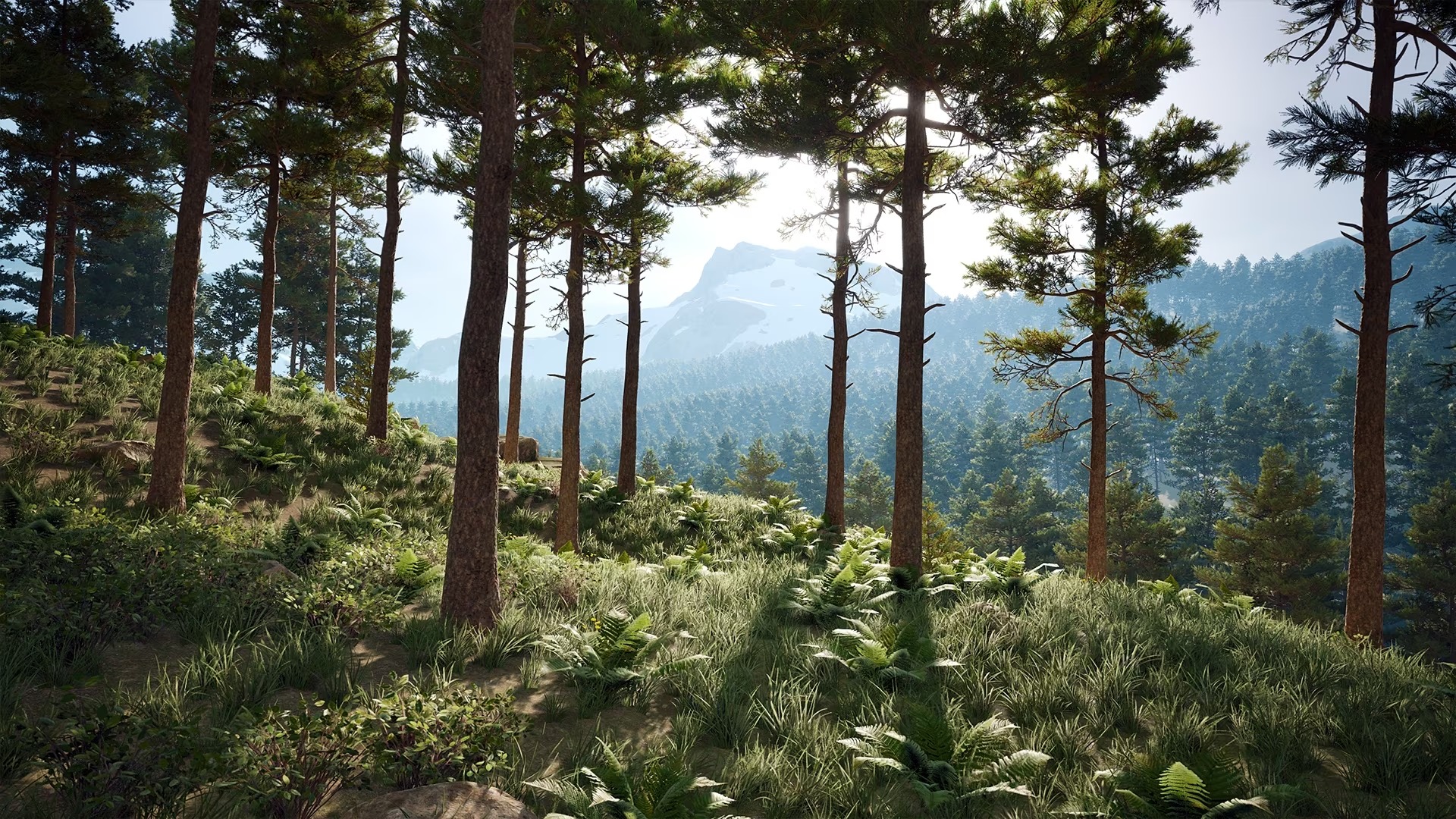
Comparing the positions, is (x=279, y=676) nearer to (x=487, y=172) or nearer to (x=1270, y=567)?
(x=487, y=172)

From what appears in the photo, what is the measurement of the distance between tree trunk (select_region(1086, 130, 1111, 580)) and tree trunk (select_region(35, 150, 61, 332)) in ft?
79.4

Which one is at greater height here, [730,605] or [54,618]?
[54,618]

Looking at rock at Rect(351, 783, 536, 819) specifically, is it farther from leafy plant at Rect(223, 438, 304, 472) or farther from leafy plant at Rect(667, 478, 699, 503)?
leafy plant at Rect(667, 478, 699, 503)

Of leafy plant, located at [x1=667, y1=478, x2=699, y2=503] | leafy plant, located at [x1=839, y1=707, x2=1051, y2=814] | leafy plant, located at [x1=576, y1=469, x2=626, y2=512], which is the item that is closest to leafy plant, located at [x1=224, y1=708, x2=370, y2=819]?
leafy plant, located at [x1=839, y1=707, x2=1051, y2=814]

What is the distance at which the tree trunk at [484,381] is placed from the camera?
5871 mm

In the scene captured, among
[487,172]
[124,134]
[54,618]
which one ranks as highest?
[124,134]

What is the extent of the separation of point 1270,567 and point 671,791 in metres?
31.7

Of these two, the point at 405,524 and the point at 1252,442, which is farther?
the point at 1252,442

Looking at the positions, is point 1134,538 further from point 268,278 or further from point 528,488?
point 268,278

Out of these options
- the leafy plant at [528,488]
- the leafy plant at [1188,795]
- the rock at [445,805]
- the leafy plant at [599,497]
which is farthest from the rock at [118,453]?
the leafy plant at [1188,795]

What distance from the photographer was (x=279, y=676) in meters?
4.40

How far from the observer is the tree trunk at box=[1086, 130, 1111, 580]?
12016 mm

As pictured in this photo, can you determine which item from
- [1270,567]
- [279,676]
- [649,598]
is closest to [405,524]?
[649,598]

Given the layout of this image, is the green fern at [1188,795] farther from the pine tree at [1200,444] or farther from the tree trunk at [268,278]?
the pine tree at [1200,444]
